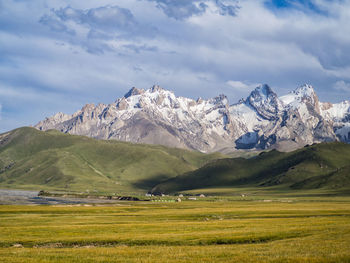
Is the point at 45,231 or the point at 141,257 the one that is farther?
the point at 45,231

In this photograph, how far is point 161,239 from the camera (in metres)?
66.3

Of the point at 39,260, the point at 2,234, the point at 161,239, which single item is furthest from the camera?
the point at 2,234

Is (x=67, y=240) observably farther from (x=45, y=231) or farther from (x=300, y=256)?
(x=300, y=256)

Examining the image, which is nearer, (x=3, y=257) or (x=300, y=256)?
(x=300, y=256)

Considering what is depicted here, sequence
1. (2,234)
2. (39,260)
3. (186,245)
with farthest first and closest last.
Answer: (2,234) < (186,245) < (39,260)

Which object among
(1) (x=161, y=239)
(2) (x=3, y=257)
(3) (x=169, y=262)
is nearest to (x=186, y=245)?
(1) (x=161, y=239)

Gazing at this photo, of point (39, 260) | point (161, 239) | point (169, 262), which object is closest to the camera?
point (169, 262)

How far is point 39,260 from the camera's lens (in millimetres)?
46844

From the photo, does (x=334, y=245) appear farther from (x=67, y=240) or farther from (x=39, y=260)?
(x=67, y=240)

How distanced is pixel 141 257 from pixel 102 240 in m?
21.2

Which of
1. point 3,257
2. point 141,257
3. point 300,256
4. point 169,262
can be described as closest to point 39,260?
point 3,257

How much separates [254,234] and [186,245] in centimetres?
Answer: 1202

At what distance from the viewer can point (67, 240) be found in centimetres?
6812

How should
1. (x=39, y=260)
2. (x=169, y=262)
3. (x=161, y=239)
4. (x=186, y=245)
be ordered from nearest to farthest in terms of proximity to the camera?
1. (x=169, y=262)
2. (x=39, y=260)
3. (x=186, y=245)
4. (x=161, y=239)
